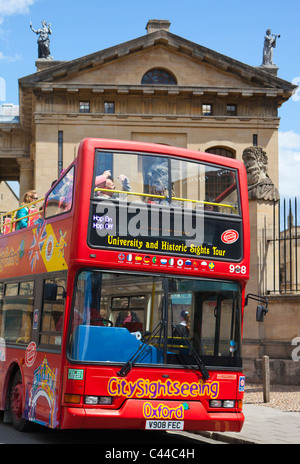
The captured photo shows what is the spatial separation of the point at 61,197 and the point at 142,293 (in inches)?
72.3

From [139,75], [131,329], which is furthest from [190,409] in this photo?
[139,75]

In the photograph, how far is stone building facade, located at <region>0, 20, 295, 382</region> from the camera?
3866 centimetres

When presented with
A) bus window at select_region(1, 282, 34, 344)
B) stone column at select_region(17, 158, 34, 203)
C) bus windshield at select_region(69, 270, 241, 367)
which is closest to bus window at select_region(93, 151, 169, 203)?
bus windshield at select_region(69, 270, 241, 367)

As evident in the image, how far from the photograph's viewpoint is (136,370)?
29.7 feet

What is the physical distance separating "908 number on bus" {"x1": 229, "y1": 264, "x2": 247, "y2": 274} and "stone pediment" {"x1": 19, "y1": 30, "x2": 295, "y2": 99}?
2980 cm

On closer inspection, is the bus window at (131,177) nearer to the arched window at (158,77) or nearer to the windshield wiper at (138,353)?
the windshield wiper at (138,353)

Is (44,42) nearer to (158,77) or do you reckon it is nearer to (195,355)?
(158,77)

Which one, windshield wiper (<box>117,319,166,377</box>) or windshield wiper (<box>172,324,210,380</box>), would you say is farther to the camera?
windshield wiper (<box>172,324,210,380</box>)

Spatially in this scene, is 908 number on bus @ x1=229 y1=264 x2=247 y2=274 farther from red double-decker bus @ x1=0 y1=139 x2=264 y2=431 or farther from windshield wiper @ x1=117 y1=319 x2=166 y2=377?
windshield wiper @ x1=117 y1=319 x2=166 y2=377

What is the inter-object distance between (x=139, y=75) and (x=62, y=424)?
32.4 meters

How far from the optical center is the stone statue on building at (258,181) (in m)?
19.9

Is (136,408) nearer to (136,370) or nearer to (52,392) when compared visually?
(136,370)

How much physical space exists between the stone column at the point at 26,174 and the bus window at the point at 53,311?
120 feet

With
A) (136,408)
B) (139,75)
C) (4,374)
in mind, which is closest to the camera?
(136,408)
